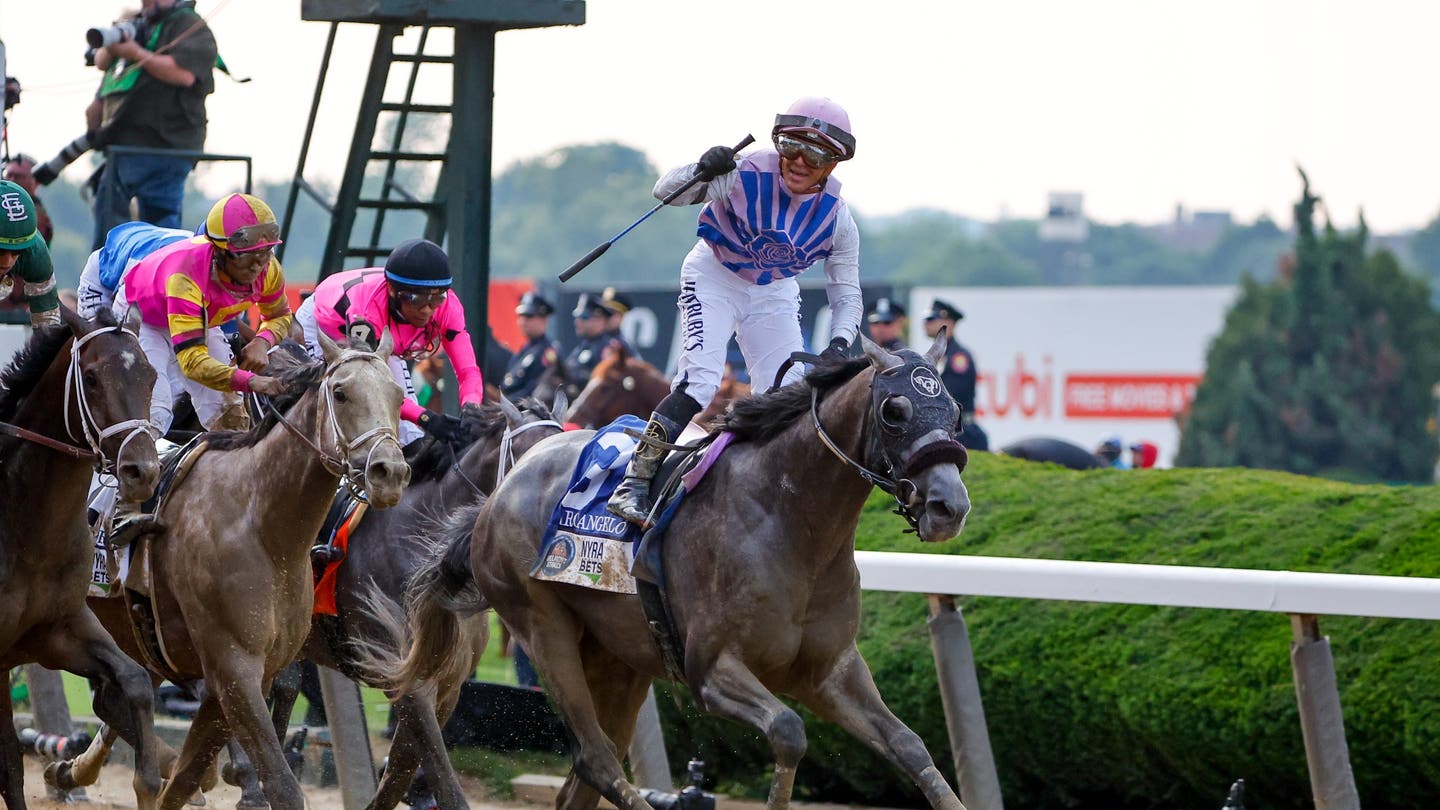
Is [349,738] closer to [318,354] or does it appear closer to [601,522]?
[318,354]

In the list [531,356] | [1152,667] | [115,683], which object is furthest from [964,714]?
[531,356]

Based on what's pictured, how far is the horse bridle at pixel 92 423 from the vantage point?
19.4ft

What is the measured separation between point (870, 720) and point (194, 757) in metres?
2.39

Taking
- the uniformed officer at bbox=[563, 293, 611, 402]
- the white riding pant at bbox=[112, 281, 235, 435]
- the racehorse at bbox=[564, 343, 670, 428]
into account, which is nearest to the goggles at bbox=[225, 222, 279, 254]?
the white riding pant at bbox=[112, 281, 235, 435]

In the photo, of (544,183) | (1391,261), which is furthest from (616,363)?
(544,183)

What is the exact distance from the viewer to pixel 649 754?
7504 millimetres

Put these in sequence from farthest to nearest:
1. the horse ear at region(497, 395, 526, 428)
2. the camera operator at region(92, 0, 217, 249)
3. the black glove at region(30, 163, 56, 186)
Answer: the black glove at region(30, 163, 56, 186), the camera operator at region(92, 0, 217, 249), the horse ear at region(497, 395, 526, 428)

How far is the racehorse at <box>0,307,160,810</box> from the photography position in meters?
6.07

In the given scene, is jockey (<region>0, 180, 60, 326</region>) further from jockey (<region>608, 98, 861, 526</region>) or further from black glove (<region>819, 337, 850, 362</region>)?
black glove (<region>819, 337, 850, 362</region>)

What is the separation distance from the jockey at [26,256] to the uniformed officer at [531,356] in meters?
4.94

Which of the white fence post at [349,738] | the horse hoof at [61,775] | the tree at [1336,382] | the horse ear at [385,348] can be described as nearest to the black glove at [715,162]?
the horse ear at [385,348]

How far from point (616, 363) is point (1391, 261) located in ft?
66.3

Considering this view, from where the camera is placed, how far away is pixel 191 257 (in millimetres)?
6793

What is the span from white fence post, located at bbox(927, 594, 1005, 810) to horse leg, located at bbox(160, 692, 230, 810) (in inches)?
92.4
